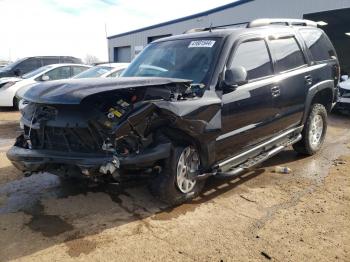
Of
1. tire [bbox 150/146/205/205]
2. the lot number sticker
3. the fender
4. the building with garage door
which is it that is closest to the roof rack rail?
the lot number sticker

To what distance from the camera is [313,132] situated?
671cm

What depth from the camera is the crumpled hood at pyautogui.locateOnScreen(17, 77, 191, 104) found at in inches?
148

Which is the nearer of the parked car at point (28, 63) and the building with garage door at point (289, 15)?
the parked car at point (28, 63)

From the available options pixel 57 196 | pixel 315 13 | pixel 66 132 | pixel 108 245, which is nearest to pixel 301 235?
pixel 108 245

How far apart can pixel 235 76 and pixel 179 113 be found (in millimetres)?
804

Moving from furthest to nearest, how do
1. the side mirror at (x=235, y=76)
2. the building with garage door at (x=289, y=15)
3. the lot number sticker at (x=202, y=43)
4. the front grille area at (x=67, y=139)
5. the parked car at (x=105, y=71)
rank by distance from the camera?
the building with garage door at (x=289, y=15)
the parked car at (x=105, y=71)
the lot number sticker at (x=202, y=43)
the side mirror at (x=235, y=76)
the front grille area at (x=67, y=139)

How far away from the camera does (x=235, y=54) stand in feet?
A: 15.9

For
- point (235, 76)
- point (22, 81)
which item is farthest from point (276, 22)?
point (22, 81)

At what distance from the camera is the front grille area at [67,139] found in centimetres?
386

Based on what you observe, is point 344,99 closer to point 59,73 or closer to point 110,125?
point 59,73

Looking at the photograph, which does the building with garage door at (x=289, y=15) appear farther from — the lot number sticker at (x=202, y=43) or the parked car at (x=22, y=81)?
the lot number sticker at (x=202, y=43)

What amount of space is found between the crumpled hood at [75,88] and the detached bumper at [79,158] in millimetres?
520

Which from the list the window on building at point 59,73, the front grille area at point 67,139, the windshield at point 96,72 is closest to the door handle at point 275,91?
the front grille area at point 67,139

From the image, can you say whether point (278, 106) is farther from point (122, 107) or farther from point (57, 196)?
point (57, 196)
